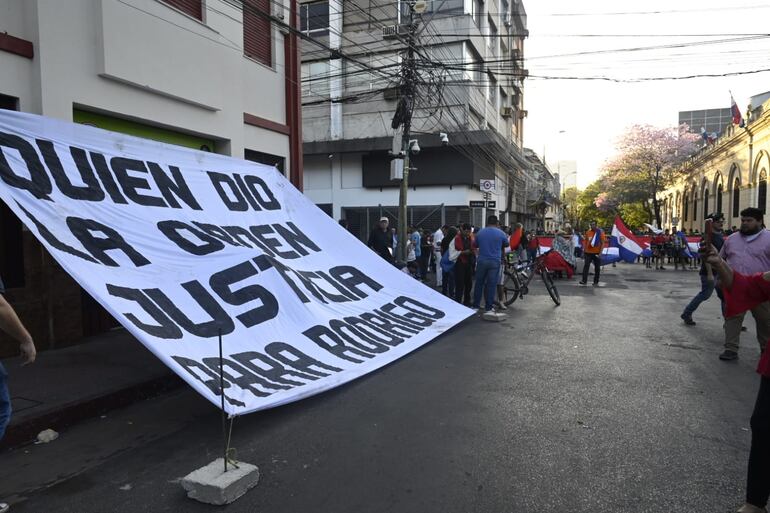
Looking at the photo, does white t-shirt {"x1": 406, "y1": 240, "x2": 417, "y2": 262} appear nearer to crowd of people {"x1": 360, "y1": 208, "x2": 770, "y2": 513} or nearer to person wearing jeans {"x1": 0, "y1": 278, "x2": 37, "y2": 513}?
crowd of people {"x1": 360, "y1": 208, "x2": 770, "y2": 513}

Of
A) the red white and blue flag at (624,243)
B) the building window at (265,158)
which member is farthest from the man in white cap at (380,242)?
the red white and blue flag at (624,243)

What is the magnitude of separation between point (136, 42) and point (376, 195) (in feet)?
66.5

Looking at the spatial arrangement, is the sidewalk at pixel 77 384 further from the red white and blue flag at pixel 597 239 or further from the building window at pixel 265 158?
the red white and blue flag at pixel 597 239

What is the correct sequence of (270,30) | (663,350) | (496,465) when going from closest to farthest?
(496,465) → (663,350) → (270,30)

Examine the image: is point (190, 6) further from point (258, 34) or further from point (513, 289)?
point (513, 289)

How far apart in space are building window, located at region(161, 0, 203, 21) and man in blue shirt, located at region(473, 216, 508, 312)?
6.44m

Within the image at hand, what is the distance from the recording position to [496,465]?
3.62 metres

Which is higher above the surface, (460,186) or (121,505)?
(460,186)

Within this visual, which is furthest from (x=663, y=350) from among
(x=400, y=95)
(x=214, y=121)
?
(x=400, y=95)

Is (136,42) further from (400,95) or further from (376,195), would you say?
(376,195)

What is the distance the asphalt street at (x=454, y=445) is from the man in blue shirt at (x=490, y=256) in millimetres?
3181

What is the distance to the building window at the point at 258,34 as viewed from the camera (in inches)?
423

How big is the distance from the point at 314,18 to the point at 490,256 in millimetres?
22618

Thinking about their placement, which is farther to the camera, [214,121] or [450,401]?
[214,121]
